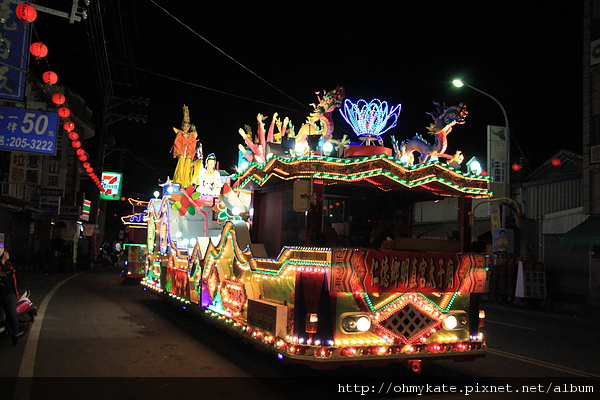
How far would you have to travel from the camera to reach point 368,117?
8.01 m

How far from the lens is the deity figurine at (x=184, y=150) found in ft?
46.9

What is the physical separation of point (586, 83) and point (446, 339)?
16441mm

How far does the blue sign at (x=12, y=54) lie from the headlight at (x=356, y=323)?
28.9 feet

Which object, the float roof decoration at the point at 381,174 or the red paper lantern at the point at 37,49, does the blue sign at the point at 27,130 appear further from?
the float roof decoration at the point at 381,174

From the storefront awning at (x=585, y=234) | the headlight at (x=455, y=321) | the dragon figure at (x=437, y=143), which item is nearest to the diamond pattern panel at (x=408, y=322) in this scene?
the headlight at (x=455, y=321)

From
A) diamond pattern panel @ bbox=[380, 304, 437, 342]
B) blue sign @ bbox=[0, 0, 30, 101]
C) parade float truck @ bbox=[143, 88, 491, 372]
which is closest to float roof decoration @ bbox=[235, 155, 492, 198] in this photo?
parade float truck @ bbox=[143, 88, 491, 372]

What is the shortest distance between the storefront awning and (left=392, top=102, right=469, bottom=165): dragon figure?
12.2 metres

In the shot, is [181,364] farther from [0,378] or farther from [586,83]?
[586,83]

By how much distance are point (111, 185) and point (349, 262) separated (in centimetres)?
3655

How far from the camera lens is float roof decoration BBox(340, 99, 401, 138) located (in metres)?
7.97

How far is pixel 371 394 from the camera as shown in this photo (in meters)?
6.31

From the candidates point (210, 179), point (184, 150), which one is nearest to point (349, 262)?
point (210, 179)

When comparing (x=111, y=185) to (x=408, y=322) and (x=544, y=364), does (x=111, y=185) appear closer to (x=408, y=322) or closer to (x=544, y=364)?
(x=544, y=364)

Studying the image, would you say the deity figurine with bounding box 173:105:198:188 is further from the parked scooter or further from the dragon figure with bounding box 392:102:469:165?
the dragon figure with bounding box 392:102:469:165
